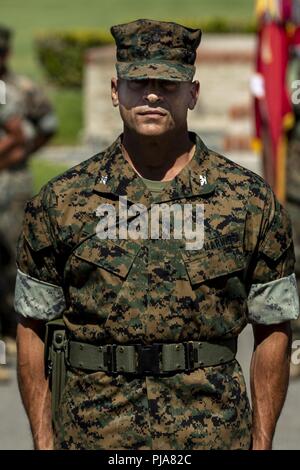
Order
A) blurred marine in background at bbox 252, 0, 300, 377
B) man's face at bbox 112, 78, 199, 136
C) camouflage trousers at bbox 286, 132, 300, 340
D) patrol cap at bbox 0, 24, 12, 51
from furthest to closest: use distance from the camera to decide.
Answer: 1. blurred marine in background at bbox 252, 0, 300, 377
2. patrol cap at bbox 0, 24, 12, 51
3. camouflage trousers at bbox 286, 132, 300, 340
4. man's face at bbox 112, 78, 199, 136

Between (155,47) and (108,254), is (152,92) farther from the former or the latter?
(108,254)

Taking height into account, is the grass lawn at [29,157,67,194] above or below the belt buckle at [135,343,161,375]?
below

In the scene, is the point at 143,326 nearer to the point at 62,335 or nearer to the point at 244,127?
the point at 62,335

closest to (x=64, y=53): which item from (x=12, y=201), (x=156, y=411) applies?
(x=12, y=201)

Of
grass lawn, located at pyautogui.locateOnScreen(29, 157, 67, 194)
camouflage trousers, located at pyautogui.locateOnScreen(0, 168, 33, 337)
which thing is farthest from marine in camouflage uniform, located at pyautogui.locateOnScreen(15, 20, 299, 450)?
grass lawn, located at pyautogui.locateOnScreen(29, 157, 67, 194)

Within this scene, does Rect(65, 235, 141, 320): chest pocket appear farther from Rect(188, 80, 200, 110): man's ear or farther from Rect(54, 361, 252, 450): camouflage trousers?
Rect(188, 80, 200, 110): man's ear

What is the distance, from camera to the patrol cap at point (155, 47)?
4.52 metres

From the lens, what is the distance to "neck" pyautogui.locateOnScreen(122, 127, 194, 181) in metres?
4.52

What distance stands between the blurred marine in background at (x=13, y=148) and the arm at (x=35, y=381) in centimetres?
489

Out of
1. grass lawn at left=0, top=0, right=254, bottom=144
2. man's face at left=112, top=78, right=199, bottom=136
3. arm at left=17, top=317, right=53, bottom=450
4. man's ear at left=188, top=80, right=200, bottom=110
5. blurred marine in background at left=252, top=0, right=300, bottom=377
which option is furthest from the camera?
grass lawn at left=0, top=0, right=254, bottom=144

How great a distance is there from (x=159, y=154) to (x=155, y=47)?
31 cm

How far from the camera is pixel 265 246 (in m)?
4.54

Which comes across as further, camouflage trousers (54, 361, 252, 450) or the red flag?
the red flag

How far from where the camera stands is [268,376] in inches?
181
